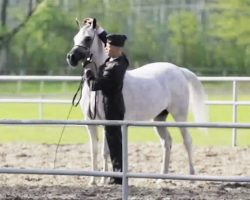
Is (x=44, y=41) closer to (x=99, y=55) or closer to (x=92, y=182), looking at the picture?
(x=99, y=55)

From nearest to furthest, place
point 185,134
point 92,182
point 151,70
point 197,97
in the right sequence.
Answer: point 92,182, point 151,70, point 185,134, point 197,97

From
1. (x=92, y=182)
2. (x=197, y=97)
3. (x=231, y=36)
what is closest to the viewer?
(x=92, y=182)

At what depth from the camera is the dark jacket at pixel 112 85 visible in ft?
28.4

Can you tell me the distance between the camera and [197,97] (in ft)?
35.1

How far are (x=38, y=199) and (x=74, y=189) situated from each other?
0.82 meters

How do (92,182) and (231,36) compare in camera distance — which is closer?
(92,182)

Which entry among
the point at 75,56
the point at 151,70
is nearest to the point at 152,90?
the point at 151,70

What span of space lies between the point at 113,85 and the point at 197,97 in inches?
87.0

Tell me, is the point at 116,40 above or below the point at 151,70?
above

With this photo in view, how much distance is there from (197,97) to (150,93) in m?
1.15

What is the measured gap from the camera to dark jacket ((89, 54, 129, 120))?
865cm

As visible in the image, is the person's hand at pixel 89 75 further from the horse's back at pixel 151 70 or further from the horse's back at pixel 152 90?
the horse's back at pixel 151 70

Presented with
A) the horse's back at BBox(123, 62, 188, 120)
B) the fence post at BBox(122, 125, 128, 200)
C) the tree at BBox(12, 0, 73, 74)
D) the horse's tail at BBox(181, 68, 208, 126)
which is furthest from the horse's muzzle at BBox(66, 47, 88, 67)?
the tree at BBox(12, 0, 73, 74)

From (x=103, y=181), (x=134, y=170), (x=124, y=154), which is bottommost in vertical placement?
(x=134, y=170)
